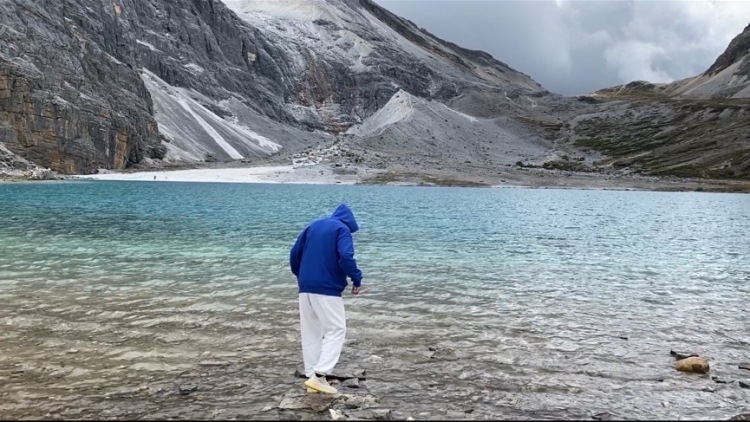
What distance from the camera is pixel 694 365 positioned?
963cm

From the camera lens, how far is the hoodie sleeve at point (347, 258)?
8.14m

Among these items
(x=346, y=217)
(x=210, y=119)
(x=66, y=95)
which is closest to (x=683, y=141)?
(x=210, y=119)

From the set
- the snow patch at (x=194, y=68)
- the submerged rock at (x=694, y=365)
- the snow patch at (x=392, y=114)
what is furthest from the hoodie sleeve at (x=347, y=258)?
the snow patch at (x=194, y=68)

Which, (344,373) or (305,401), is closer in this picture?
(305,401)

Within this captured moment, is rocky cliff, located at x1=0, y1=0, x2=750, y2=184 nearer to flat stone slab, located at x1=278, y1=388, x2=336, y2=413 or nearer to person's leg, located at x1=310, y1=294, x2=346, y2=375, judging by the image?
person's leg, located at x1=310, y1=294, x2=346, y2=375

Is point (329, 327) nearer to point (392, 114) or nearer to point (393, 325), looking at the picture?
→ point (393, 325)

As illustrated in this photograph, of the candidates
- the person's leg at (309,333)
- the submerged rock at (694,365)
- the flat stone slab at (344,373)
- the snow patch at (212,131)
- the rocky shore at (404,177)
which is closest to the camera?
the person's leg at (309,333)

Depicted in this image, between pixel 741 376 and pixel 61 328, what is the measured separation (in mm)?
12416

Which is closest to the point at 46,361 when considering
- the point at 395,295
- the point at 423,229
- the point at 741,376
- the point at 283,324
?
the point at 283,324

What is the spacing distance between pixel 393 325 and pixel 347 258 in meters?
4.63

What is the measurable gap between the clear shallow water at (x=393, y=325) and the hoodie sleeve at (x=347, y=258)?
1780 millimetres

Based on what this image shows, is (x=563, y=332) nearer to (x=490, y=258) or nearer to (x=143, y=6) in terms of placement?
(x=490, y=258)

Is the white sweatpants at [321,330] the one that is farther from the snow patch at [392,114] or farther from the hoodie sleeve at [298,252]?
the snow patch at [392,114]

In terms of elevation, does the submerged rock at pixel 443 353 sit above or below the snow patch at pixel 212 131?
below
